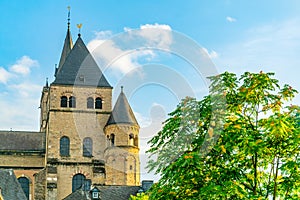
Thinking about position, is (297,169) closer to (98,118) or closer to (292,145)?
(292,145)

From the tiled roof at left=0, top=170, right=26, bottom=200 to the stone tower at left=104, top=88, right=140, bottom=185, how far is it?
12.2 meters

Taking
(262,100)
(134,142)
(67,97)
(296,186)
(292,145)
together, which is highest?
(67,97)

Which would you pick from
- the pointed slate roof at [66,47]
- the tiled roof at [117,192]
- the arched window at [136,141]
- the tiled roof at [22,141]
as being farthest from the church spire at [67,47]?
the tiled roof at [117,192]

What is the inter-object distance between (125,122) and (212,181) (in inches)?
1794

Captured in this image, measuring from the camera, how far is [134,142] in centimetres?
6281

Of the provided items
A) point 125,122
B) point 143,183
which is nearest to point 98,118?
point 125,122

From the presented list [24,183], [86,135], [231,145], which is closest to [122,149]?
[86,135]

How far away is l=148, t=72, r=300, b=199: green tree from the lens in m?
17.6

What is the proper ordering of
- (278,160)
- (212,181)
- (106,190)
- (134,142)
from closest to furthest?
(212,181) < (278,160) < (106,190) < (134,142)

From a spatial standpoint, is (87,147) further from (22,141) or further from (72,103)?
(22,141)

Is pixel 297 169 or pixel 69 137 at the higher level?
pixel 69 137

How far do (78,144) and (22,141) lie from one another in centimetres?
797

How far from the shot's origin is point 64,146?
62750 millimetres

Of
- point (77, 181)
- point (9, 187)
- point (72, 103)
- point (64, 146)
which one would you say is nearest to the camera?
point (9, 187)
